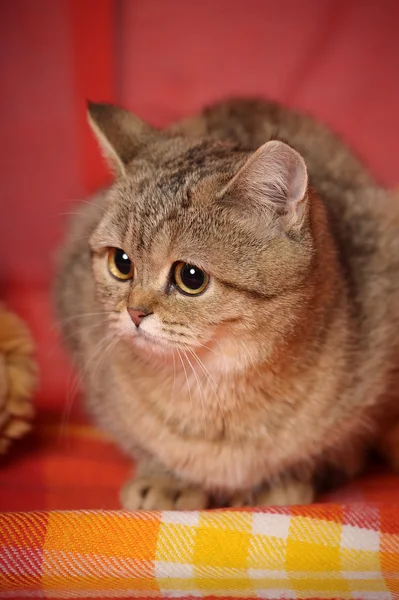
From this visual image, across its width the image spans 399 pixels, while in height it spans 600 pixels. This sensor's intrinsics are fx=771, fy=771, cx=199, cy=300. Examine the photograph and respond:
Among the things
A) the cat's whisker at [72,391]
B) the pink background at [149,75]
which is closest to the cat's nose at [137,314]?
the cat's whisker at [72,391]

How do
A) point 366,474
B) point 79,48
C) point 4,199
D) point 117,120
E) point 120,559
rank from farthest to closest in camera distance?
1. point 4,199
2. point 79,48
3. point 366,474
4. point 117,120
5. point 120,559

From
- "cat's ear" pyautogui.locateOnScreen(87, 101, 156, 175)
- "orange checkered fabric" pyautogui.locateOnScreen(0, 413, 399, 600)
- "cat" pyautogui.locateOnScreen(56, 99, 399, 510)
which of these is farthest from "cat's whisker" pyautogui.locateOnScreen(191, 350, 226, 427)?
"cat's ear" pyautogui.locateOnScreen(87, 101, 156, 175)

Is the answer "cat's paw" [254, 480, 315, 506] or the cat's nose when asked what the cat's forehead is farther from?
"cat's paw" [254, 480, 315, 506]

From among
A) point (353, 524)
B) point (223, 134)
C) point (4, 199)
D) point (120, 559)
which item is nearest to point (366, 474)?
point (353, 524)

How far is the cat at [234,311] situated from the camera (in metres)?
1.05

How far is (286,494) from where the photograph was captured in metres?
1.26

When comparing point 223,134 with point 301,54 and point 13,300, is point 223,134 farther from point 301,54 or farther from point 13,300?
point 13,300

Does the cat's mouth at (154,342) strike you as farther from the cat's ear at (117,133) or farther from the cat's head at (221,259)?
the cat's ear at (117,133)

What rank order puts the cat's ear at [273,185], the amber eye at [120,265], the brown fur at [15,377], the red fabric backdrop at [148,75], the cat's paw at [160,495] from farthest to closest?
the red fabric backdrop at [148,75] → the brown fur at [15,377] → the cat's paw at [160,495] → the amber eye at [120,265] → the cat's ear at [273,185]

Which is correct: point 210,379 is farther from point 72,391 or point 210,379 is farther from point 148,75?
point 148,75

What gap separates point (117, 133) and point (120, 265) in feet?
0.73

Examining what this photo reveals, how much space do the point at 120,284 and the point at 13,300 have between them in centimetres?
84

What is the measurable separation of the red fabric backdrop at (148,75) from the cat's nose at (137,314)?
2.09ft

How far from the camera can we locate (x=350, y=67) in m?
1.77
